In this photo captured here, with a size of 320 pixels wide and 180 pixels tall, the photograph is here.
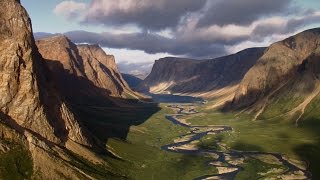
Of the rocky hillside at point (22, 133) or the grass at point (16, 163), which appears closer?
the grass at point (16, 163)

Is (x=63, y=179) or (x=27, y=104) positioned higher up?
(x=27, y=104)

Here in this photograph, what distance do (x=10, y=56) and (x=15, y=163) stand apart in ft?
163

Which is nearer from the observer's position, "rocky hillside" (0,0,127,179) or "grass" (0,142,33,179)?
"grass" (0,142,33,179)

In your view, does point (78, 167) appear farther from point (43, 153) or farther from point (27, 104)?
point (27, 104)

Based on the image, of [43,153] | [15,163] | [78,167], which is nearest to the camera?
[15,163]

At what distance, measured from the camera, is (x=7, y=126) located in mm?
172625

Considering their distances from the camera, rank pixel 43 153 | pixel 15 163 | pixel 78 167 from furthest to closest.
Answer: pixel 78 167, pixel 43 153, pixel 15 163

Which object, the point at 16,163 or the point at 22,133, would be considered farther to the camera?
the point at 22,133

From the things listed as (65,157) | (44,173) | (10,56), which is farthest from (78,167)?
(10,56)

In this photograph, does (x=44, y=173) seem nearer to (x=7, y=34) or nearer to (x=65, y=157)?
(x=65, y=157)

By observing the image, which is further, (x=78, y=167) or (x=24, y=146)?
(x=78, y=167)

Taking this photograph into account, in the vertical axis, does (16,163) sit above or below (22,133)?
below

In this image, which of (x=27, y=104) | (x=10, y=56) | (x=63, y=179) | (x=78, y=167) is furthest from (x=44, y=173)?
(x=10, y=56)

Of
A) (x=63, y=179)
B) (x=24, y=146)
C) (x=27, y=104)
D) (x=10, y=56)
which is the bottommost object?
(x=63, y=179)
